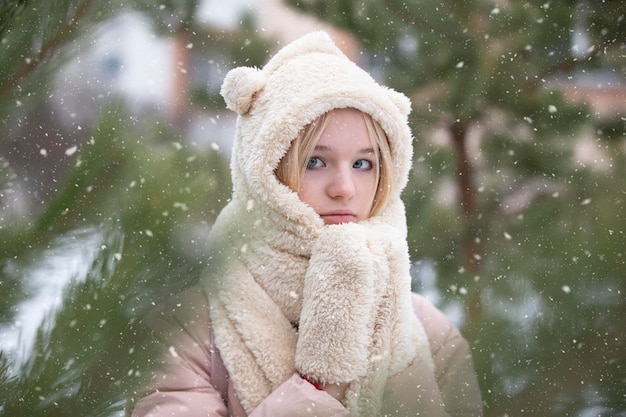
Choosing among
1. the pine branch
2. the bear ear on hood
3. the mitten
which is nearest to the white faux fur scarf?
the mitten

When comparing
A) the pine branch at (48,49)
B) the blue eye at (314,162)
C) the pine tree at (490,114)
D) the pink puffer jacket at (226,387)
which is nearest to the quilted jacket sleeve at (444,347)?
the pink puffer jacket at (226,387)

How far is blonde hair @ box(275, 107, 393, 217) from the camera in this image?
0.78 meters

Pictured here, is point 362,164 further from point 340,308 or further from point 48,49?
point 48,49

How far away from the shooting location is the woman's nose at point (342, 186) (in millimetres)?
776

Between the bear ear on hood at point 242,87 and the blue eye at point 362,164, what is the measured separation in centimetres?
14

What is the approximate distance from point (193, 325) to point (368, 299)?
0.65 feet

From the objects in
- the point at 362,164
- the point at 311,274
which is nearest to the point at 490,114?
the point at 362,164

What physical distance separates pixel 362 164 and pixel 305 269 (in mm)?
137

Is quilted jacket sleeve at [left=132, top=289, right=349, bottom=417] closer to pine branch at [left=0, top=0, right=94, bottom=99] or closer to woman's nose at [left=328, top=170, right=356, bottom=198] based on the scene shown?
woman's nose at [left=328, top=170, right=356, bottom=198]

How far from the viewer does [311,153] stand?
2.57ft

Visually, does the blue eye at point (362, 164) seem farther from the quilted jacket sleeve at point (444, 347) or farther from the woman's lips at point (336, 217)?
the quilted jacket sleeve at point (444, 347)

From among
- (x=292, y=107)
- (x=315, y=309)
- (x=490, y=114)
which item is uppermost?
(x=490, y=114)

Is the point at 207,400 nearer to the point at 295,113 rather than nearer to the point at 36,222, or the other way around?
the point at 295,113

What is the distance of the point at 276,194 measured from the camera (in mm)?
772
